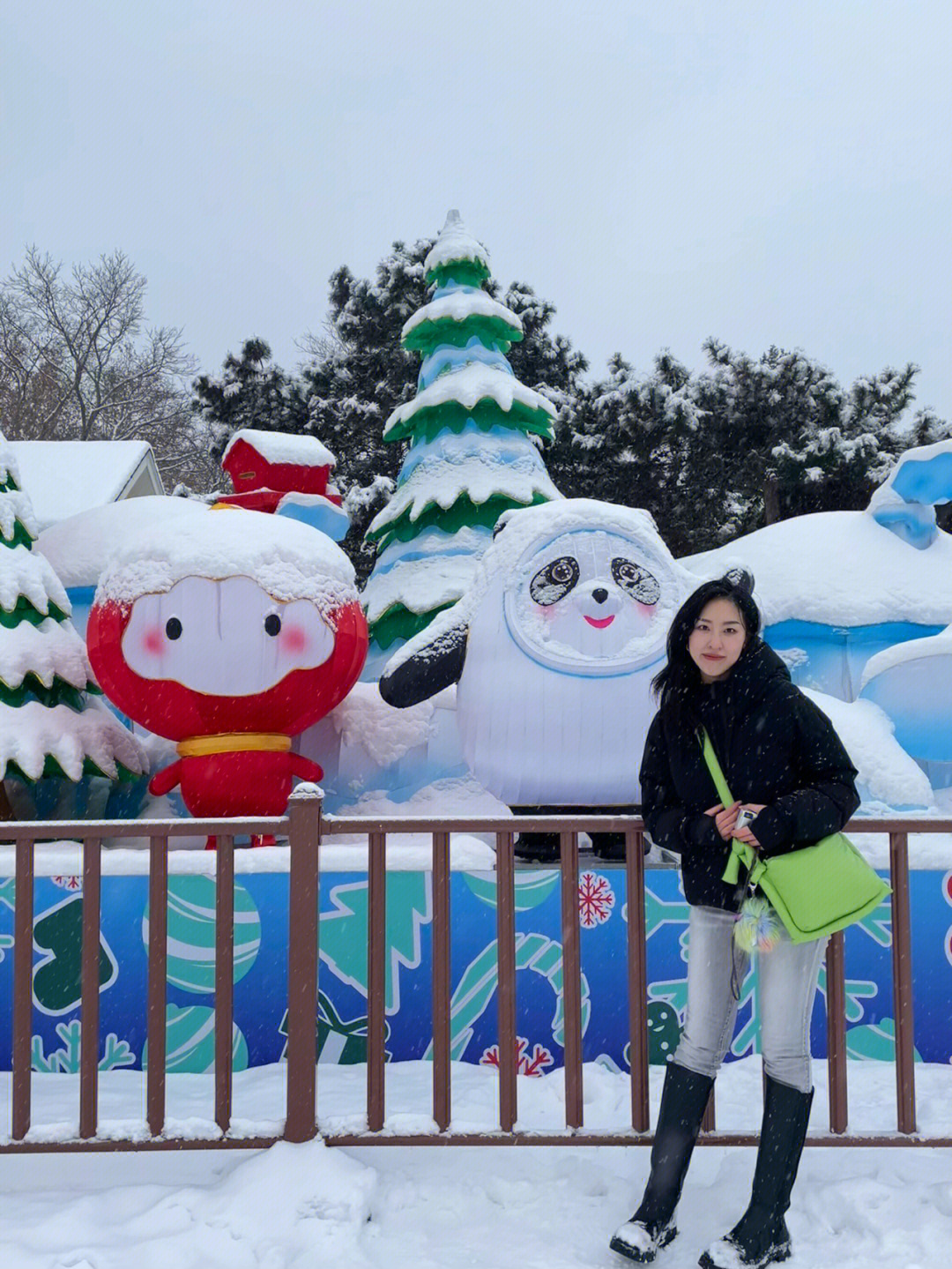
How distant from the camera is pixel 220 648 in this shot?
5156mm

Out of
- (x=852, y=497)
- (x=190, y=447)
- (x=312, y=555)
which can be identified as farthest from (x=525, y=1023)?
(x=190, y=447)

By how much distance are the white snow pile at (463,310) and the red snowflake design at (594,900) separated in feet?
18.6

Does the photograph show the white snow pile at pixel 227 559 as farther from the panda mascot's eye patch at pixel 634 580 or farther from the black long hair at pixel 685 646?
the black long hair at pixel 685 646

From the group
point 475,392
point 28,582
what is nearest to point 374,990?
point 28,582

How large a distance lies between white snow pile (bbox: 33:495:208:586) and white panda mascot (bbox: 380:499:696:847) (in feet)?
8.90

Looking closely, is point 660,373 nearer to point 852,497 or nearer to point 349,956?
point 852,497

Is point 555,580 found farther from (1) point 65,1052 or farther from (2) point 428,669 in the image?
(1) point 65,1052

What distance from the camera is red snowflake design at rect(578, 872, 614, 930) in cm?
426

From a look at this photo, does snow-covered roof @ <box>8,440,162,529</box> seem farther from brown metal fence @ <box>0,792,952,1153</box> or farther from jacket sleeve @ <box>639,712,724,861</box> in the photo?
jacket sleeve @ <box>639,712,724,861</box>

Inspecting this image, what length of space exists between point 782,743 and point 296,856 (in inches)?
54.7

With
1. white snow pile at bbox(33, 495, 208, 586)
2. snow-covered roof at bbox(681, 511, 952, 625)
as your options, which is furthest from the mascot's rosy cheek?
snow-covered roof at bbox(681, 511, 952, 625)

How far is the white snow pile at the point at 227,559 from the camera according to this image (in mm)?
5188

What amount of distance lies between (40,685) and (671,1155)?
12.9 ft

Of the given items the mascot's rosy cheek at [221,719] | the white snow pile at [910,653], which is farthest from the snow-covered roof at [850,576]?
the mascot's rosy cheek at [221,719]
